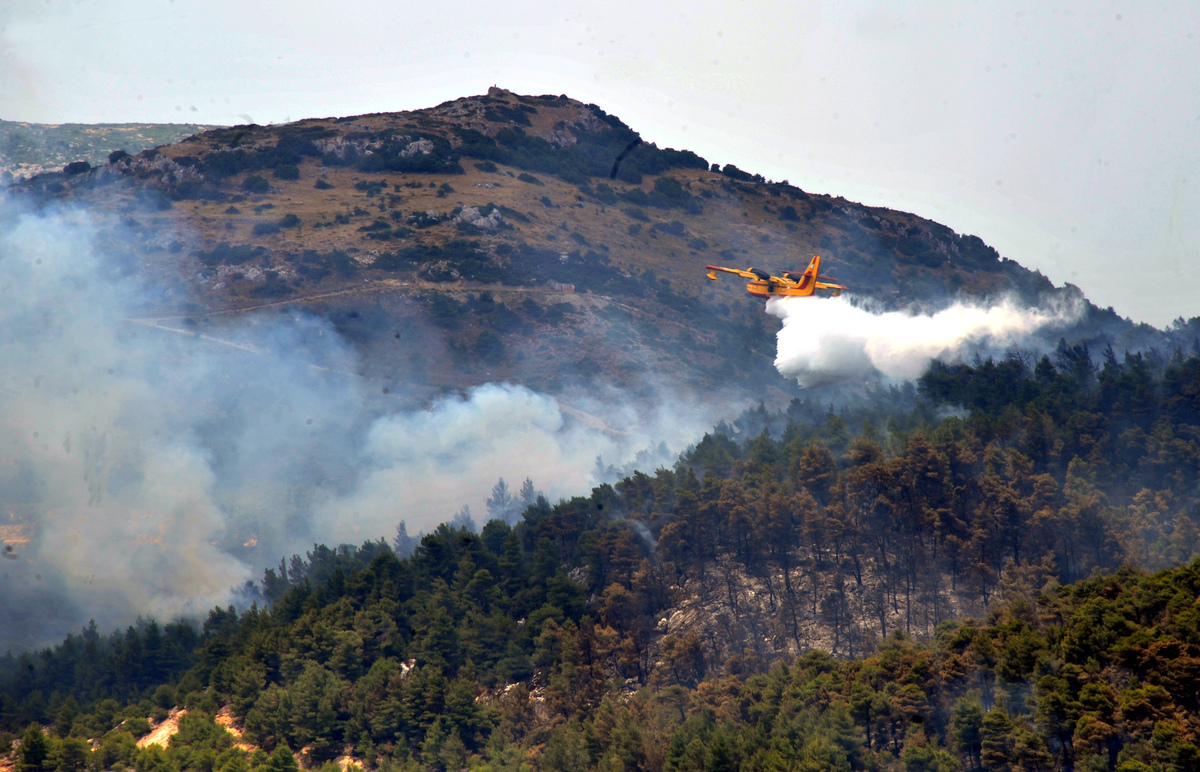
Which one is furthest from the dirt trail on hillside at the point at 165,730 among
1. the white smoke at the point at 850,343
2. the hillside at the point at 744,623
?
the white smoke at the point at 850,343

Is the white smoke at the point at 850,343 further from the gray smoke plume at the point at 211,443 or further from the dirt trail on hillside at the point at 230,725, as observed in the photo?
the dirt trail on hillside at the point at 230,725

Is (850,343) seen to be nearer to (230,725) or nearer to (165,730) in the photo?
(230,725)

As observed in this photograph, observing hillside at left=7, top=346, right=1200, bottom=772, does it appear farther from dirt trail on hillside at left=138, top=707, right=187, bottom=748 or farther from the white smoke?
the white smoke

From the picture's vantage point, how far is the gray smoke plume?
5325 inches

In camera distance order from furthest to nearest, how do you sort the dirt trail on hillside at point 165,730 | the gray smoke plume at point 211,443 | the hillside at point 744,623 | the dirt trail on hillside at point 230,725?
the gray smoke plume at point 211,443
the dirt trail on hillside at point 165,730
the dirt trail on hillside at point 230,725
the hillside at point 744,623

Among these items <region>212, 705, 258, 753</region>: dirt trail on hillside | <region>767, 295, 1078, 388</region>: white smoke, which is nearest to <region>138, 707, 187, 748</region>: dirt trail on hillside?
<region>212, 705, 258, 753</region>: dirt trail on hillside

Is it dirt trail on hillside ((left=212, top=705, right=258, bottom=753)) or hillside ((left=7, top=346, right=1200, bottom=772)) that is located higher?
hillside ((left=7, top=346, right=1200, bottom=772))

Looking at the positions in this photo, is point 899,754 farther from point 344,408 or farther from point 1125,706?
point 344,408

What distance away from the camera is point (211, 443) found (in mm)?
150375

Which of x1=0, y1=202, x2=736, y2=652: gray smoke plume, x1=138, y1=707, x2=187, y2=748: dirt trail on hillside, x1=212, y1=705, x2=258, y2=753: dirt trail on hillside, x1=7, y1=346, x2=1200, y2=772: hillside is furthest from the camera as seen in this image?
x1=0, y1=202, x2=736, y2=652: gray smoke plume

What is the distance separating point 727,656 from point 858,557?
15916 mm

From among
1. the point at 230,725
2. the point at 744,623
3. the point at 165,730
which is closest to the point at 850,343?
the point at 744,623

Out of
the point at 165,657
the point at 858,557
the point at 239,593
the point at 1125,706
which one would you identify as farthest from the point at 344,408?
the point at 1125,706

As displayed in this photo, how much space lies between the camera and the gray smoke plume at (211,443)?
135250 mm
